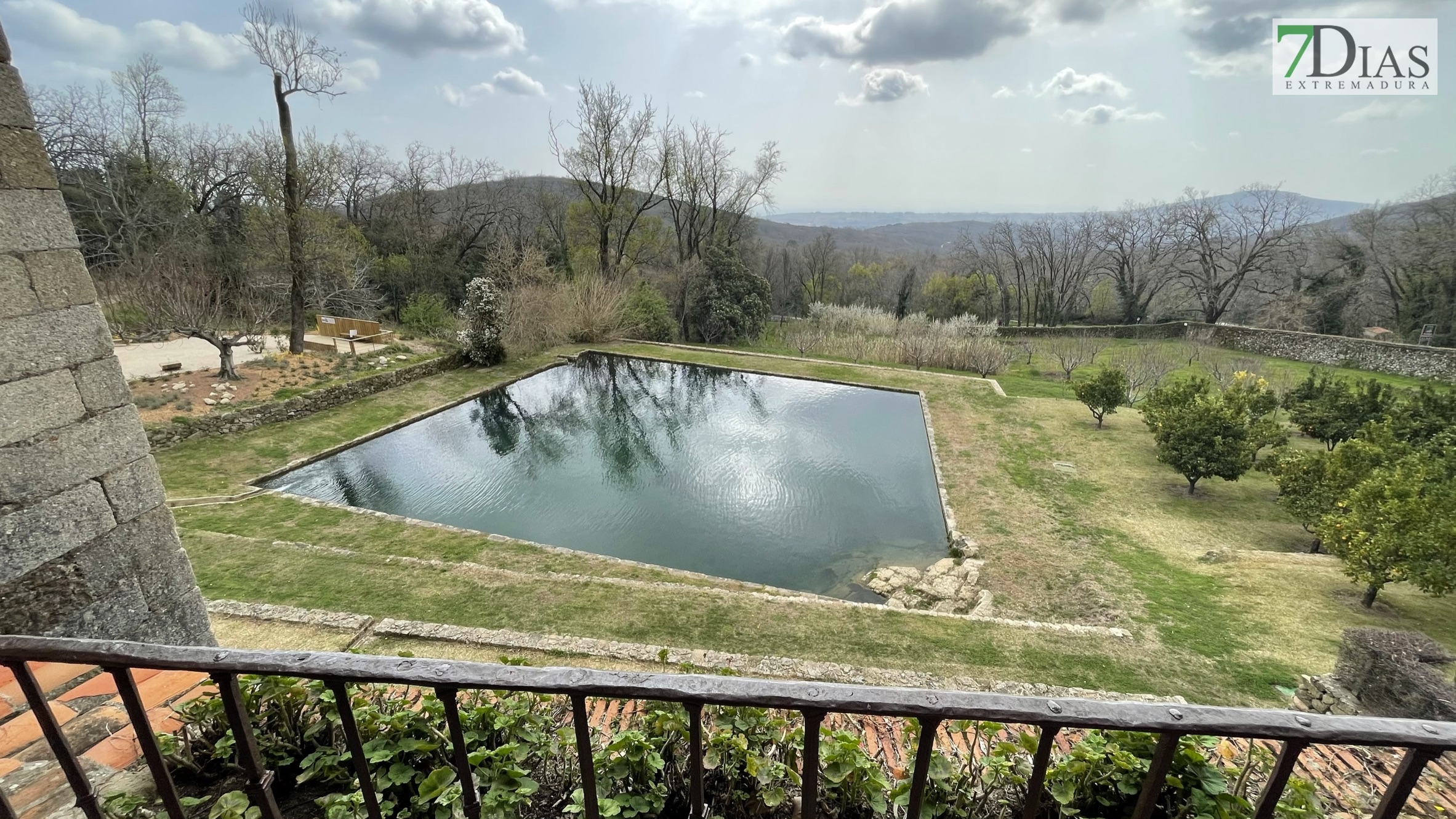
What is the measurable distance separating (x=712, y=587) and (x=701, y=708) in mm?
5705

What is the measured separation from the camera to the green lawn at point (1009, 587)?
5121 mm

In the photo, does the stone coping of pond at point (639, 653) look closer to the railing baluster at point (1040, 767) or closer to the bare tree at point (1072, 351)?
the railing baluster at point (1040, 767)

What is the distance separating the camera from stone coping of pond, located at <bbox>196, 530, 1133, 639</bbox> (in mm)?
5711

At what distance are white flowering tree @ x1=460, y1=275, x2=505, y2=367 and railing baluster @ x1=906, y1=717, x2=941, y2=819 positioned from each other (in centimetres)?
1633

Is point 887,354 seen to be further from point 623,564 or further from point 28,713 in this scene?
point 28,713

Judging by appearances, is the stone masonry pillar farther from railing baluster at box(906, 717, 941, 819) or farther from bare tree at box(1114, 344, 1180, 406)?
bare tree at box(1114, 344, 1180, 406)

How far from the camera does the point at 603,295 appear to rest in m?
20.0

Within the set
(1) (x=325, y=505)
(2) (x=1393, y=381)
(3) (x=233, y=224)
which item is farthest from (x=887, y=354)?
(3) (x=233, y=224)

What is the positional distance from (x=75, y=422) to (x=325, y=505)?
7153mm

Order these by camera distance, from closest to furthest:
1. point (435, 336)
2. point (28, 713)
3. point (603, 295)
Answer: point (28, 713), point (435, 336), point (603, 295)

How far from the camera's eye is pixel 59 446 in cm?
205

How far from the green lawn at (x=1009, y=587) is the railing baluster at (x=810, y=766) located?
13.0ft

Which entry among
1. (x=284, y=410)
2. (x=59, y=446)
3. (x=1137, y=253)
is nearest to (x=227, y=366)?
(x=284, y=410)

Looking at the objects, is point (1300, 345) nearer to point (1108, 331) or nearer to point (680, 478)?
point (1108, 331)
